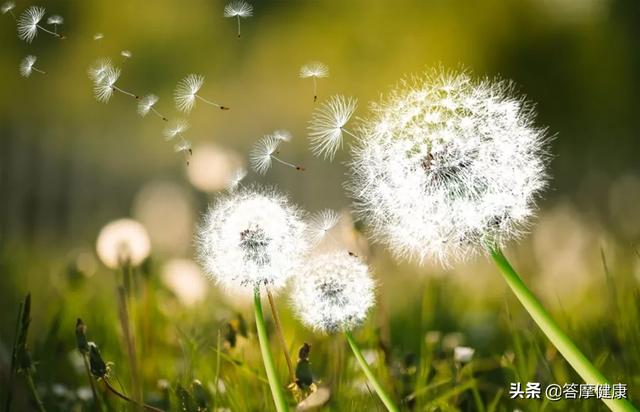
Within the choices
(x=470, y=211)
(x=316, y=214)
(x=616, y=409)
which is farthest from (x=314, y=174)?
(x=616, y=409)

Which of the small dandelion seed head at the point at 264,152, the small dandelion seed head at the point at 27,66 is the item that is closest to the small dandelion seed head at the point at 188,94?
the small dandelion seed head at the point at 264,152

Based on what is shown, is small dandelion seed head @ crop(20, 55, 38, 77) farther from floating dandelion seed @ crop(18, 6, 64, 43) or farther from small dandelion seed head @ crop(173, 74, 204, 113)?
small dandelion seed head @ crop(173, 74, 204, 113)

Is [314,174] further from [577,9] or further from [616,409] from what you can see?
[616,409]

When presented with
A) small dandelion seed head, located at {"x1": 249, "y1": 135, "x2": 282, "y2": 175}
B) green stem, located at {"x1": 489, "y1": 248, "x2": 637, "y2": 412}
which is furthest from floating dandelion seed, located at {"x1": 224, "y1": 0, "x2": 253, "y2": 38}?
green stem, located at {"x1": 489, "y1": 248, "x2": 637, "y2": 412}

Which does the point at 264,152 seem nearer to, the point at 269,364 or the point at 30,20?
the point at 269,364

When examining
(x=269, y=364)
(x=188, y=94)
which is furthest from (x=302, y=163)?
(x=269, y=364)

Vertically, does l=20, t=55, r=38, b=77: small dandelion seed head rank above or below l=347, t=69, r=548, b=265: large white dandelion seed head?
above

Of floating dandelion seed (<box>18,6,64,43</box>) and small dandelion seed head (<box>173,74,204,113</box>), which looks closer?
small dandelion seed head (<box>173,74,204,113</box>)

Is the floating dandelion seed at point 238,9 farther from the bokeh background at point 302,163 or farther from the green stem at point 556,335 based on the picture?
the green stem at point 556,335
